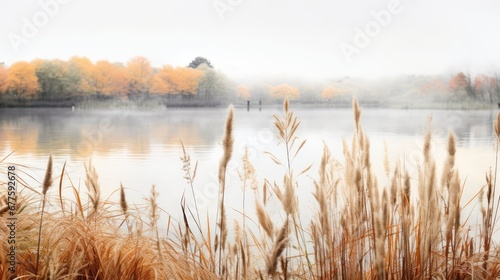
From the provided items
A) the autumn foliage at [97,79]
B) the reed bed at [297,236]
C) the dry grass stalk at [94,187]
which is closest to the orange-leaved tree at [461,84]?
the autumn foliage at [97,79]

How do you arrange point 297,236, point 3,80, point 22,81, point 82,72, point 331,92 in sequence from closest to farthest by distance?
point 297,236 → point 3,80 → point 22,81 → point 82,72 → point 331,92

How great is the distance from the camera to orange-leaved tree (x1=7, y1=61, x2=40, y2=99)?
22109 millimetres

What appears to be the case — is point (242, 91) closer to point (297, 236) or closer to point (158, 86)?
point (158, 86)

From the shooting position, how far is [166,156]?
10.4 meters

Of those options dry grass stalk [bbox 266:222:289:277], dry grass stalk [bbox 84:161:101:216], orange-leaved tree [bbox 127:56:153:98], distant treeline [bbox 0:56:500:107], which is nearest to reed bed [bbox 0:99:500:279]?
dry grass stalk [bbox 84:161:101:216]

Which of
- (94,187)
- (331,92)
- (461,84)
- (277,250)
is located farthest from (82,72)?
(277,250)

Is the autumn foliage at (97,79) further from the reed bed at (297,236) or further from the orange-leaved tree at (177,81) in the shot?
the reed bed at (297,236)

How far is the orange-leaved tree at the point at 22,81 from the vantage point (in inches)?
870

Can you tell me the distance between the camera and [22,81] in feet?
73.0

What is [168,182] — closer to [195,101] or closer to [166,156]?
[166,156]

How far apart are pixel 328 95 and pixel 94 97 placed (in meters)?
11.5

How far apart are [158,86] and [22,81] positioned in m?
6.02

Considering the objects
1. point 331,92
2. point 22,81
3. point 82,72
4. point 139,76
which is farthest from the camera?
point 331,92

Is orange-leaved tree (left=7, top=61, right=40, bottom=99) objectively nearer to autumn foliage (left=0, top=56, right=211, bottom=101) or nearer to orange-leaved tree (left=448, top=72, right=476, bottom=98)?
autumn foliage (left=0, top=56, right=211, bottom=101)
